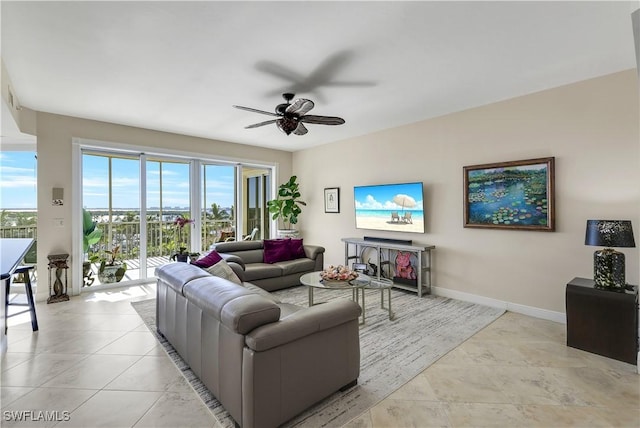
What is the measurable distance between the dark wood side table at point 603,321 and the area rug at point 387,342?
32.6 inches

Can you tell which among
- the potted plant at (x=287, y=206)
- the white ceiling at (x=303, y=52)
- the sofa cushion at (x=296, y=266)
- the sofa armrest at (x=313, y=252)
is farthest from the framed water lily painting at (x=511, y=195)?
the potted plant at (x=287, y=206)

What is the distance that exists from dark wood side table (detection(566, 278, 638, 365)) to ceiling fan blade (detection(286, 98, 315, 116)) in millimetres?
3039

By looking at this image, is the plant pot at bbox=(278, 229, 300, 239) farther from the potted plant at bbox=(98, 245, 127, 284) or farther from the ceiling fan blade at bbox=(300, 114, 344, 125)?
the ceiling fan blade at bbox=(300, 114, 344, 125)

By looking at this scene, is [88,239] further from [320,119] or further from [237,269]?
[320,119]

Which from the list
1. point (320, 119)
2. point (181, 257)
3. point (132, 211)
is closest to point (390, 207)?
point (320, 119)

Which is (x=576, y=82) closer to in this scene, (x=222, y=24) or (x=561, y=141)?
(x=561, y=141)

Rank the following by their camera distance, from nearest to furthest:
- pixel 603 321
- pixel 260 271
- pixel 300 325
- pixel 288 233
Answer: pixel 300 325 < pixel 603 321 < pixel 260 271 < pixel 288 233

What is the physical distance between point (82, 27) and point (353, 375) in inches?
129

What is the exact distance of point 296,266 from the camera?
4.86 metres

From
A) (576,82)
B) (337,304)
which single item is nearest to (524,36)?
(576,82)

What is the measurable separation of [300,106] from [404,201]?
2.49m

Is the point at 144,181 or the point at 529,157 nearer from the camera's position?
the point at 529,157

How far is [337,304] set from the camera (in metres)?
2.04

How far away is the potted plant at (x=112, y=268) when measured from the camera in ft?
15.7
